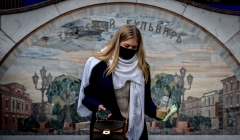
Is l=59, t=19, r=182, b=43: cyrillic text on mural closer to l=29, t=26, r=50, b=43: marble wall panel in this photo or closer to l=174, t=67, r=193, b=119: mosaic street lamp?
l=29, t=26, r=50, b=43: marble wall panel

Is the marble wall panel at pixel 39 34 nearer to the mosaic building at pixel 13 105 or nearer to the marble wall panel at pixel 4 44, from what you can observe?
the marble wall panel at pixel 4 44

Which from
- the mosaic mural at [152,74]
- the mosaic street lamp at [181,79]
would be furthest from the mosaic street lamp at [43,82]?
the mosaic street lamp at [181,79]

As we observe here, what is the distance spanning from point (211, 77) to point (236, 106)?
690 millimetres

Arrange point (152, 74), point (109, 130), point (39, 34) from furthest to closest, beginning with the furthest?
point (152, 74), point (39, 34), point (109, 130)

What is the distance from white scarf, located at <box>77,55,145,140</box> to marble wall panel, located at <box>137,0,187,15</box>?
18.9ft

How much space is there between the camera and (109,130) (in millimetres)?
4062

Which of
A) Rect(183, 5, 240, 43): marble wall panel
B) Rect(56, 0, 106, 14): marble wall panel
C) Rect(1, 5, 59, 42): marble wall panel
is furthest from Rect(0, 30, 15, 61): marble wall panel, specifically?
Rect(183, 5, 240, 43): marble wall panel

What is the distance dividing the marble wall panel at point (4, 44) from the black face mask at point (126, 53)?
575 centimetres

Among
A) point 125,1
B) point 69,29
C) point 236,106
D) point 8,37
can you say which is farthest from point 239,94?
point 8,37

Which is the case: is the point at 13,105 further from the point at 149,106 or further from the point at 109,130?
the point at 109,130

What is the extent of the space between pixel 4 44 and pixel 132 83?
19.2 ft

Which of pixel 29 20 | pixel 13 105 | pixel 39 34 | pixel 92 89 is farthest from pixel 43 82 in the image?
pixel 92 89

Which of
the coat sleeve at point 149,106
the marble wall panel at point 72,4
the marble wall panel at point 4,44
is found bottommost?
the coat sleeve at point 149,106

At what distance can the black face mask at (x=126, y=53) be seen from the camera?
4.25 m
